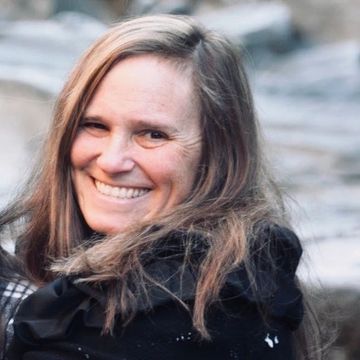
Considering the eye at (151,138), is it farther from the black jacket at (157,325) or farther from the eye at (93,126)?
the black jacket at (157,325)

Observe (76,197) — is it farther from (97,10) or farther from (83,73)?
(97,10)

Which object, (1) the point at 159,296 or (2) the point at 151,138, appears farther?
(2) the point at 151,138

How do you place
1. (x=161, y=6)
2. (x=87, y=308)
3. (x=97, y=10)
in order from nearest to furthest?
(x=87, y=308), (x=161, y=6), (x=97, y=10)

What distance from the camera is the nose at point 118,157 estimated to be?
2.05 metres

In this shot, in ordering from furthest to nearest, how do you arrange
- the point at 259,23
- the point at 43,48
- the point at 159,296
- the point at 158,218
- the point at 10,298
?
the point at 259,23
the point at 43,48
the point at 10,298
the point at 158,218
the point at 159,296

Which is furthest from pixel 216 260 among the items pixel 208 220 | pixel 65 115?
pixel 65 115

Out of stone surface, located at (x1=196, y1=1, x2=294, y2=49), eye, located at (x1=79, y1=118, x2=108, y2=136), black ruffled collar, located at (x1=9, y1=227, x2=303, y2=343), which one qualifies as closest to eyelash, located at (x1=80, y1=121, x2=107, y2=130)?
eye, located at (x1=79, y1=118, x2=108, y2=136)

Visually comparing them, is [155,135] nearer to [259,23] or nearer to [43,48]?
[43,48]

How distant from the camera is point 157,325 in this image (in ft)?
6.32

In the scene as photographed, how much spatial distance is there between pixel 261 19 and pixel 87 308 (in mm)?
9181

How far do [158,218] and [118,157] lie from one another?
129 mm

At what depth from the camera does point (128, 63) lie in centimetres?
210

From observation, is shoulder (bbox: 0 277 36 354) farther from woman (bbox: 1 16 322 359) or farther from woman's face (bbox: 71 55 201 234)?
woman's face (bbox: 71 55 201 234)

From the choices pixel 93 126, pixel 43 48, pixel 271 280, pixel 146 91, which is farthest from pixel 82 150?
pixel 43 48
